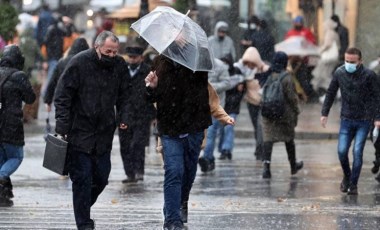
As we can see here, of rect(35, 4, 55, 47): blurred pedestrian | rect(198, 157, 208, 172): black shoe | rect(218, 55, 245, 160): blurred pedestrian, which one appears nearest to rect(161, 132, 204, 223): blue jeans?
rect(198, 157, 208, 172): black shoe

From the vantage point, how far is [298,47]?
30.5m

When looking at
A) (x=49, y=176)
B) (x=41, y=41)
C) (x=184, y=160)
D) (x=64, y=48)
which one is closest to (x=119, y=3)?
(x=41, y=41)

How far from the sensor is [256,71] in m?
21.0

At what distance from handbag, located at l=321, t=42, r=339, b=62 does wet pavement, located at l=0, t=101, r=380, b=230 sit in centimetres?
923

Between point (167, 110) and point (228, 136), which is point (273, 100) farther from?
point (167, 110)

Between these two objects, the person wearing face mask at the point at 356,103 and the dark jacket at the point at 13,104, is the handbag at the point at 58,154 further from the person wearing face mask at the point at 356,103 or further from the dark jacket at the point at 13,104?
the person wearing face mask at the point at 356,103

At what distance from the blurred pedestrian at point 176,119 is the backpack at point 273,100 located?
5.64 m

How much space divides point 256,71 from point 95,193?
8781 mm

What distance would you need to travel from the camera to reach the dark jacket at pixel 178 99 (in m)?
12.4

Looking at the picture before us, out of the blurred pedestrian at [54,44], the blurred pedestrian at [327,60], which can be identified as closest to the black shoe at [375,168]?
the blurred pedestrian at [54,44]

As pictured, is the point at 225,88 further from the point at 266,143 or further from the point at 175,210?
the point at 175,210

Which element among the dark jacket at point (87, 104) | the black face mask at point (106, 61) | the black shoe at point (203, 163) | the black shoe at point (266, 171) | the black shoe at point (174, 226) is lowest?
the black shoe at point (203, 163)

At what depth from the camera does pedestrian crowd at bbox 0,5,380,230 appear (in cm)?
1227

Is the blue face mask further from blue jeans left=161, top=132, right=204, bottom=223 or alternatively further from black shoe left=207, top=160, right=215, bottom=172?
blue jeans left=161, top=132, right=204, bottom=223
